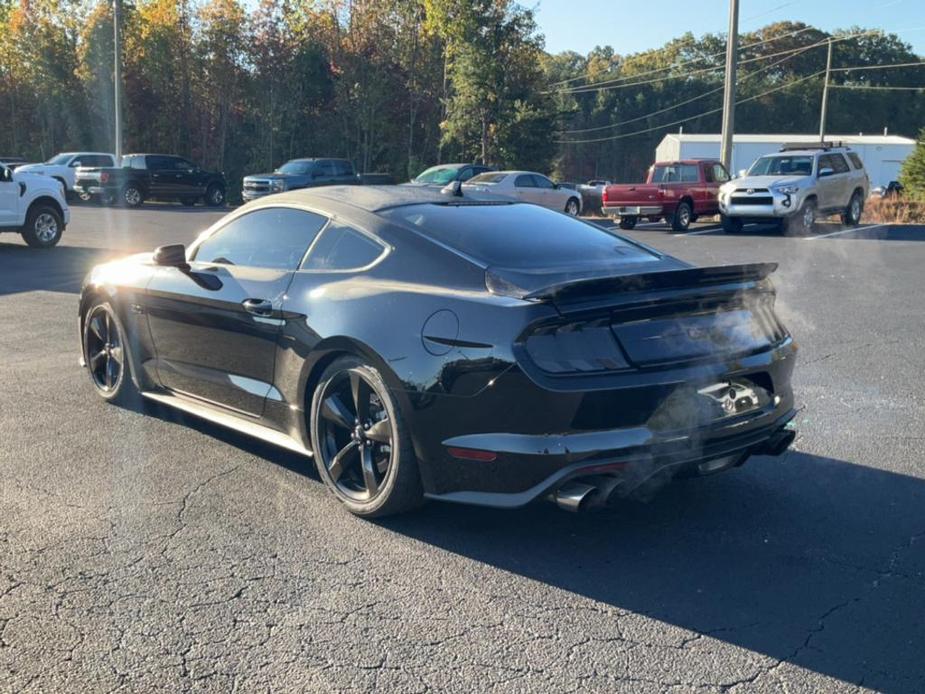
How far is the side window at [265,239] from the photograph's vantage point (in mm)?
5016

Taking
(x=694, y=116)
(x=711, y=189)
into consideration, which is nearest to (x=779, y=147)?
(x=694, y=116)

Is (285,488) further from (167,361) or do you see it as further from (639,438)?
(639,438)

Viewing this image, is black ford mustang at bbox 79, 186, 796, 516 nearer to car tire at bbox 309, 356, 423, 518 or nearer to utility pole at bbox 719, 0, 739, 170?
car tire at bbox 309, 356, 423, 518

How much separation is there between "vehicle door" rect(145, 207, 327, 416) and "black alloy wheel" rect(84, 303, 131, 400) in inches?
20.6

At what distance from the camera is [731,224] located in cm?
2180

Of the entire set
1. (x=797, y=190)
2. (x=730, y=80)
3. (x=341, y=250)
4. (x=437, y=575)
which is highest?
Result: (x=730, y=80)

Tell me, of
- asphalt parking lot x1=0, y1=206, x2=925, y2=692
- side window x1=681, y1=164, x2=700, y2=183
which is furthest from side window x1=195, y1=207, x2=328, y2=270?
side window x1=681, y1=164, x2=700, y2=183

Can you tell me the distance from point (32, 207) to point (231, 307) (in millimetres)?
13828

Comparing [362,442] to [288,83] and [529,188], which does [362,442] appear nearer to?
[529,188]

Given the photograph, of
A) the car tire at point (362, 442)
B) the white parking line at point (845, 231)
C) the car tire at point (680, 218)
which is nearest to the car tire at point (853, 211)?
the white parking line at point (845, 231)

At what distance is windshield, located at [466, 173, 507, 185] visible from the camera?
995 inches

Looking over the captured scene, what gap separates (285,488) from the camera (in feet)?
15.8

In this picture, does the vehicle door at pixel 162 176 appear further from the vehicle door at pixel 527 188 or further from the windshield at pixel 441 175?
the vehicle door at pixel 527 188

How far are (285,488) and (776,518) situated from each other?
2367 millimetres
